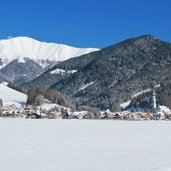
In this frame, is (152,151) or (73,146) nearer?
(152,151)

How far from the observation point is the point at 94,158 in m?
22.8

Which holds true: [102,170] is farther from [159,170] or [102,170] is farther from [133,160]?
[133,160]

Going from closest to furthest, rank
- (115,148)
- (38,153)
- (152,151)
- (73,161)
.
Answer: (73,161) < (38,153) < (152,151) < (115,148)

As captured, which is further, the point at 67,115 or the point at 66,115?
the point at 66,115

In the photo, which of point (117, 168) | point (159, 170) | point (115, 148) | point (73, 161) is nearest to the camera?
point (159, 170)

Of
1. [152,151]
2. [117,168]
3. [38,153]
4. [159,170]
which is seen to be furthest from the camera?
[152,151]

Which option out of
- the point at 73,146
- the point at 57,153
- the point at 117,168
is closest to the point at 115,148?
the point at 73,146

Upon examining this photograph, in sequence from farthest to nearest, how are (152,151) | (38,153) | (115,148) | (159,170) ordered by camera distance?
(115,148) → (152,151) → (38,153) → (159,170)

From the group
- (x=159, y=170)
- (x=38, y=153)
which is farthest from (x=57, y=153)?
(x=159, y=170)

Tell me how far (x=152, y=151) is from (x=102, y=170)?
8338 millimetres

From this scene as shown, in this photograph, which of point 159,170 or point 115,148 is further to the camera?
point 115,148

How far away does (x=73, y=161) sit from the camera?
2153 centimetres

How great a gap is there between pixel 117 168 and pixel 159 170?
77.0 inches

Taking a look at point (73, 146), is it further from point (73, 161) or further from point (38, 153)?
point (73, 161)
